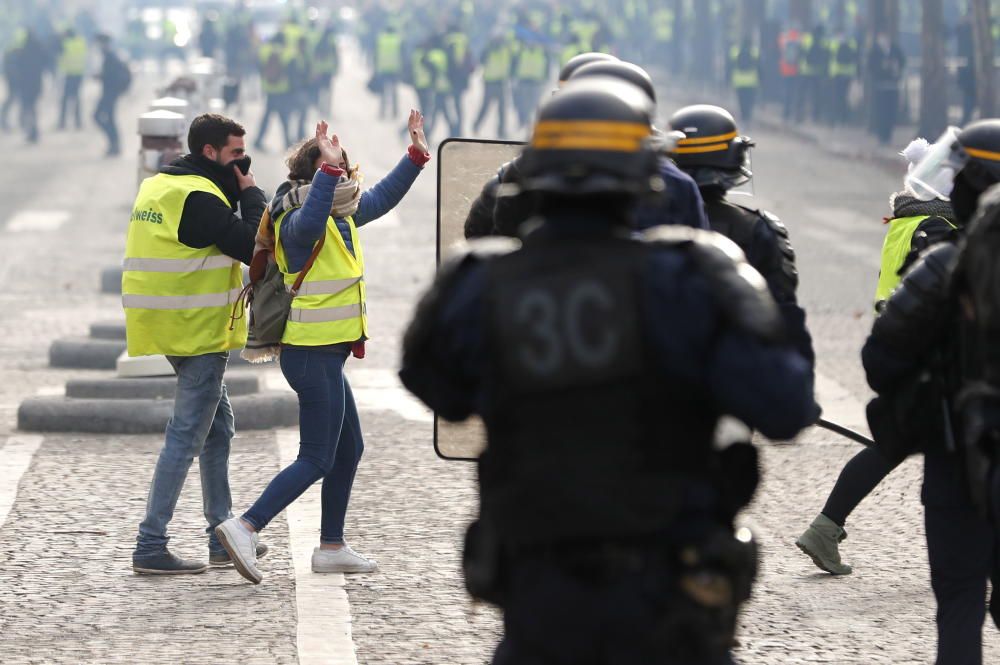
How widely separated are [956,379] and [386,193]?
2.86m

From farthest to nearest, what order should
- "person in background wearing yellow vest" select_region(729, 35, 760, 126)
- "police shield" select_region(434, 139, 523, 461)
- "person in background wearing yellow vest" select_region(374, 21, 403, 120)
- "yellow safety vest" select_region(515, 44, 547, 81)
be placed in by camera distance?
"person in background wearing yellow vest" select_region(374, 21, 403, 120) → "person in background wearing yellow vest" select_region(729, 35, 760, 126) → "yellow safety vest" select_region(515, 44, 547, 81) → "police shield" select_region(434, 139, 523, 461)

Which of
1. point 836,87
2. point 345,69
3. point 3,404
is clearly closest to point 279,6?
point 345,69

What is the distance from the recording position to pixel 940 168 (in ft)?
16.0

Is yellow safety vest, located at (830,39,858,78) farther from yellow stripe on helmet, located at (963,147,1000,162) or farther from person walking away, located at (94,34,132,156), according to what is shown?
yellow stripe on helmet, located at (963,147,1000,162)

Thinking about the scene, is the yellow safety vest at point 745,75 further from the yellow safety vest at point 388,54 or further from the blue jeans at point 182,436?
the blue jeans at point 182,436

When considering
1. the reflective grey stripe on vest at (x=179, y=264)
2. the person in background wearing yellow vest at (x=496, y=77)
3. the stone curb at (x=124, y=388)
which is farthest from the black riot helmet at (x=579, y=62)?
the person in background wearing yellow vest at (x=496, y=77)

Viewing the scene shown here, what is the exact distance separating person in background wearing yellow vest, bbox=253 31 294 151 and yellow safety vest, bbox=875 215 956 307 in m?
23.1

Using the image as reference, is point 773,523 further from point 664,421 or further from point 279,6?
point 279,6

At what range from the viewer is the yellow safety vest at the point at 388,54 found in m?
36.2

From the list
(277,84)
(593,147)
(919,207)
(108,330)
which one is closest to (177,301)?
(919,207)

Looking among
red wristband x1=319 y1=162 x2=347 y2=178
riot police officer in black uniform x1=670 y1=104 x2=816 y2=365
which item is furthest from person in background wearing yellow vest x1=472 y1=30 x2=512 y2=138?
riot police officer in black uniform x1=670 y1=104 x2=816 y2=365

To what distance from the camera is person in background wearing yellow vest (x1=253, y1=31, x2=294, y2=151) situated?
1161 inches

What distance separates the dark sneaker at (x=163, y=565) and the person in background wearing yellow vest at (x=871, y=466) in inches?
79.5

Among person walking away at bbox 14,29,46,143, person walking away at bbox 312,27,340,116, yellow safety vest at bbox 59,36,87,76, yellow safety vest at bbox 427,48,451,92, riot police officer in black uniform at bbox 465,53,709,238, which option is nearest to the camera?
riot police officer in black uniform at bbox 465,53,709,238
